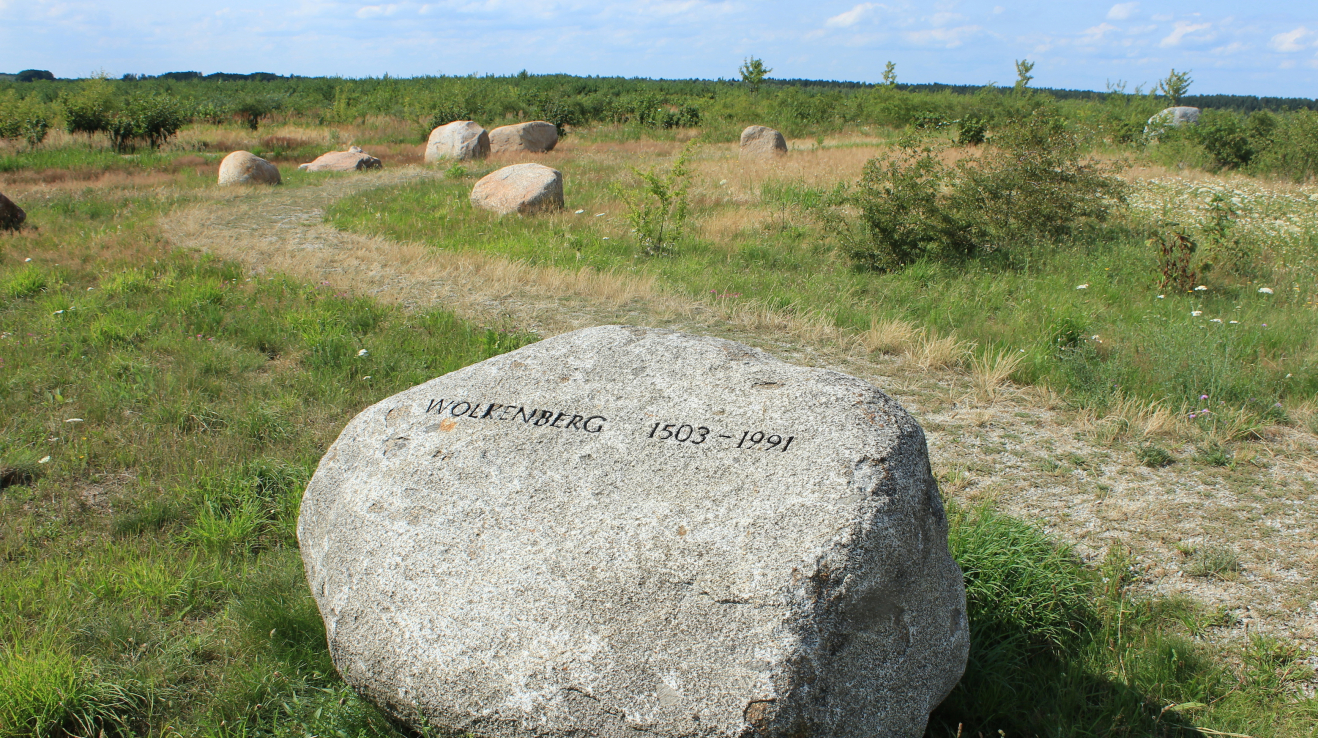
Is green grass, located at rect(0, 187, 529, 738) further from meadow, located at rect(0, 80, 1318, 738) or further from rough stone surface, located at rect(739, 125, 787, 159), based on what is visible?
rough stone surface, located at rect(739, 125, 787, 159)

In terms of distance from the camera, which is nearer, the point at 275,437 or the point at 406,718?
the point at 406,718

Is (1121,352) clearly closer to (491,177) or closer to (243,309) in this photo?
(243,309)

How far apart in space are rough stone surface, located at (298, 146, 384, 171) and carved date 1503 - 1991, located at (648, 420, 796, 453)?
19.7 m

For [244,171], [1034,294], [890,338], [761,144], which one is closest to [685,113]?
[761,144]

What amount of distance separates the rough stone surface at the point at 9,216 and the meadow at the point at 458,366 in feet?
0.75

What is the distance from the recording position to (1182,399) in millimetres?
5590

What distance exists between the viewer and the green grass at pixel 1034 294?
5844mm

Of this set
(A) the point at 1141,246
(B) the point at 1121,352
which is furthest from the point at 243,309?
(A) the point at 1141,246

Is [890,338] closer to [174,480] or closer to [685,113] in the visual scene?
[174,480]

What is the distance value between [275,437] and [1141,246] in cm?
1047

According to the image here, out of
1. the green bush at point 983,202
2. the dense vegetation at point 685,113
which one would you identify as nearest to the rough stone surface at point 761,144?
the dense vegetation at point 685,113

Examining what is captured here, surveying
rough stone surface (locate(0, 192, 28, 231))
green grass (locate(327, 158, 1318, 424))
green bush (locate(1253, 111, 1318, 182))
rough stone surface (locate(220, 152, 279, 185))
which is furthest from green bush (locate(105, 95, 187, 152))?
green bush (locate(1253, 111, 1318, 182))

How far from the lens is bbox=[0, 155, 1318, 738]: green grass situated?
2781 mm

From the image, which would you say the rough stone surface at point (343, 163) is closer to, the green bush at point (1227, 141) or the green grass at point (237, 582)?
the green grass at point (237, 582)
